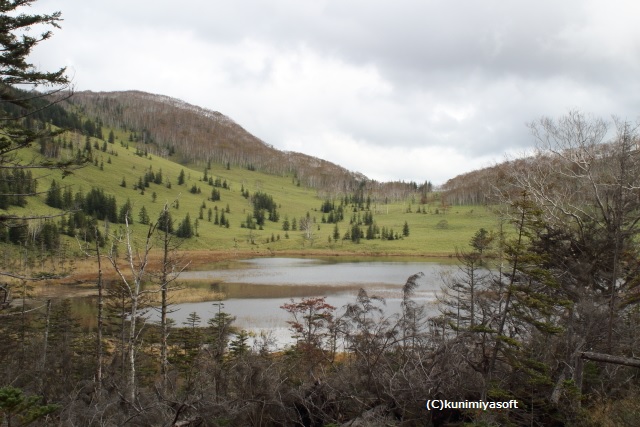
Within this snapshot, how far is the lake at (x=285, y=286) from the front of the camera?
34.7m

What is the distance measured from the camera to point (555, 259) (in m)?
13.1

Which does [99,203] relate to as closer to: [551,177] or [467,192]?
[551,177]

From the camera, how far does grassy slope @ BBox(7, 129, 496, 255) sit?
A: 98500 millimetres

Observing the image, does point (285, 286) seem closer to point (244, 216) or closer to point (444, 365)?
point (444, 365)

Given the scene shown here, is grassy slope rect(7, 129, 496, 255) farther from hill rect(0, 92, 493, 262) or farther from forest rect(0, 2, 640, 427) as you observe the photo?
forest rect(0, 2, 640, 427)

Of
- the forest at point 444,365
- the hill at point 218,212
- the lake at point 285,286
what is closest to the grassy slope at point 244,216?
the hill at point 218,212

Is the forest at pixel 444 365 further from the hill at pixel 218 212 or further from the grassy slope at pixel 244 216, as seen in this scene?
the grassy slope at pixel 244 216

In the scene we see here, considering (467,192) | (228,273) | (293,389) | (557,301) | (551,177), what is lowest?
(228,273)

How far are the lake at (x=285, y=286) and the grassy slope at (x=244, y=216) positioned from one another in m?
21.9

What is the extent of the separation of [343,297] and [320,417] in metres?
34.6

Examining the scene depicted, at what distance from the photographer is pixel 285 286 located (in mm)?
50906

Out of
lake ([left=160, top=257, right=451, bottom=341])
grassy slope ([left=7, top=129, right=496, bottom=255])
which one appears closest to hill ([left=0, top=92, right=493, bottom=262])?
grassy slope ([left=7, top=129, right=496, bottom=255])

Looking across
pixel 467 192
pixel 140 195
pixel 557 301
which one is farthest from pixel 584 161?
pixel 467 192

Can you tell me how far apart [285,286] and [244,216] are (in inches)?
3581
